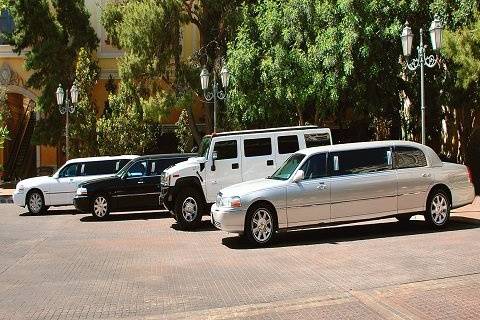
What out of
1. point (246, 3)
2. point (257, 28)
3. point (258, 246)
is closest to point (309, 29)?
point (257, 28)

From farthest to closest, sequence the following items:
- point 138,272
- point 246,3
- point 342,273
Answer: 1. point 246,3
2. point 138,272
3. point 342,273

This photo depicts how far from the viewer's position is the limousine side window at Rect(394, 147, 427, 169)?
40.4 ft

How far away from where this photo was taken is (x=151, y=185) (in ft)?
56.1

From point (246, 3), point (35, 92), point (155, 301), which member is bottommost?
point (155, 301)

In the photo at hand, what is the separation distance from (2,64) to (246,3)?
642 inches

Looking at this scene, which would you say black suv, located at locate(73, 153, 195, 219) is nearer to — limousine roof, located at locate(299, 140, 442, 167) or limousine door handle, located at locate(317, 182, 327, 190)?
limousine roof, located at locate(299, 140, 442, 167)

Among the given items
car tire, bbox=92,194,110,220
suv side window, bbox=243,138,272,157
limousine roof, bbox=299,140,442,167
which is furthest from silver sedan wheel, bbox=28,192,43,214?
limousine roof, bbox=299,140,442,167

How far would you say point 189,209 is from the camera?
14508mm

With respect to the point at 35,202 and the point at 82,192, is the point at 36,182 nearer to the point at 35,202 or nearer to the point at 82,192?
the point at 35,202

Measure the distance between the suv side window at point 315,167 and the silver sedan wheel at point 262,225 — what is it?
110 cm

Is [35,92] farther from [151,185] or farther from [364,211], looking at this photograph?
[364,211]

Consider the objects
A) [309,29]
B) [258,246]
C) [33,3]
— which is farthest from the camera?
[33,3]

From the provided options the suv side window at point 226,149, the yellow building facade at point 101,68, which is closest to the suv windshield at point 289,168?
the suv side window at point 226,149

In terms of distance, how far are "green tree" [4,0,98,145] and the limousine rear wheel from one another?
22.1m
